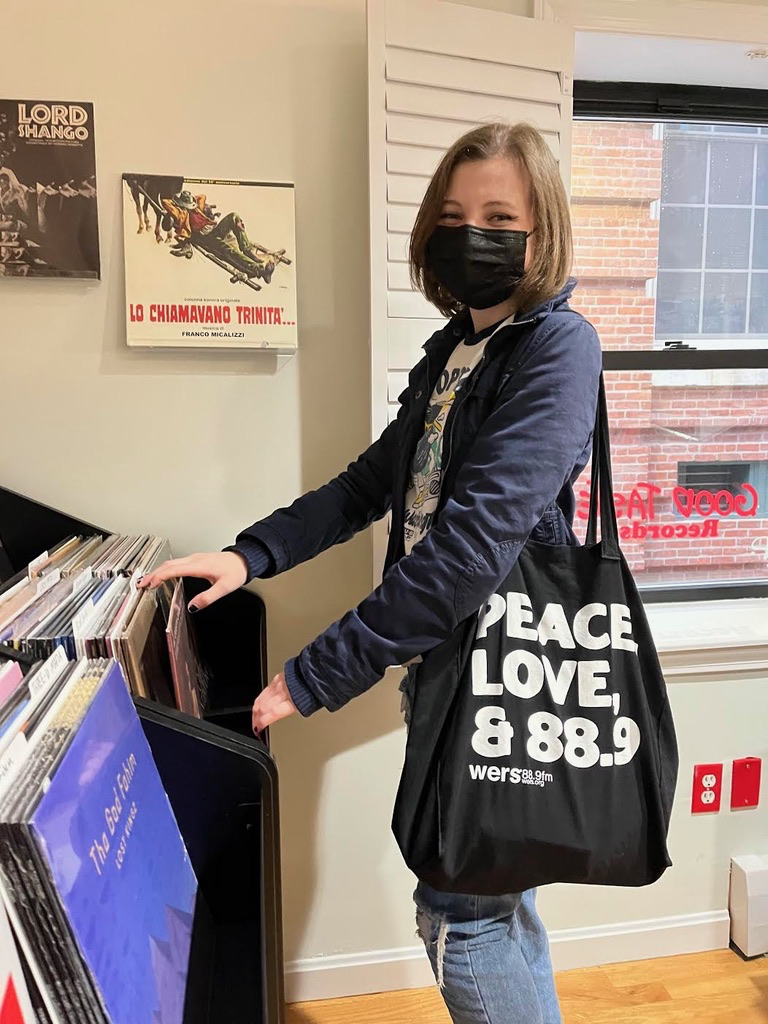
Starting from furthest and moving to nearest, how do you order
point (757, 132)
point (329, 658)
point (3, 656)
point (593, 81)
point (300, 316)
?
point (757, 132)
point (593, 81)
point (300, 316)
point (329, 658)
point (3, 656)

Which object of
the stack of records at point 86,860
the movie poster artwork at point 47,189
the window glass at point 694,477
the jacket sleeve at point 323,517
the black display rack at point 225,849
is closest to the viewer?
the stack of records at point 86,860

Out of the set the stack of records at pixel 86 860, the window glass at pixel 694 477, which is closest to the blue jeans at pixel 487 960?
the stack of records at pixel 86 860

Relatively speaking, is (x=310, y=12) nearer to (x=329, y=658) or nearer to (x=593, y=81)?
(x=593, y=81)

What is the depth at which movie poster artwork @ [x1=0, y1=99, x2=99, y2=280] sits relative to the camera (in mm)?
1285

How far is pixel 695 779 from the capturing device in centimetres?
167

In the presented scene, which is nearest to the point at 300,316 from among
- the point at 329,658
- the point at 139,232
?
the point at 139,232

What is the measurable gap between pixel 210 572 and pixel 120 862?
1.72 ft

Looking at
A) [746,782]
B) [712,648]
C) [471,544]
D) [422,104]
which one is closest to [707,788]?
[746,782]

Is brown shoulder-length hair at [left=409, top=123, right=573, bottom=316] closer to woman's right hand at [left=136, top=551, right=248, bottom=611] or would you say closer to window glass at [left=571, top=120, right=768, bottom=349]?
woman's right hand at [left=136, top=551, right=248, bottom=611]

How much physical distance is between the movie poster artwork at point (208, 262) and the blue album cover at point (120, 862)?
83cm

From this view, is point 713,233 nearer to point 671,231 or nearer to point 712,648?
point 671,231

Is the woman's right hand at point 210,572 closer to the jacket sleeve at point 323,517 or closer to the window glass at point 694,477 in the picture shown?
the jacket sleeve at point 323,517

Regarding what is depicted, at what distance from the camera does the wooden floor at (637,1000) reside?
1524 millimetres

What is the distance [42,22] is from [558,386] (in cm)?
108
